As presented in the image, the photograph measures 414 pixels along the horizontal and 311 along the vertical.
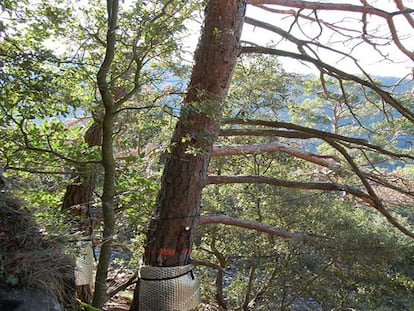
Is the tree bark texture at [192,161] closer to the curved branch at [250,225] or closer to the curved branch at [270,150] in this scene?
the curved branch at [250,225]

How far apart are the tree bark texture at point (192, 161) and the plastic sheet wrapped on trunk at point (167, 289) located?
0.27ft

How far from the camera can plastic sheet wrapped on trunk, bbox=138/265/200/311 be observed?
3.01 metres

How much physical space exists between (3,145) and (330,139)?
8.79ft

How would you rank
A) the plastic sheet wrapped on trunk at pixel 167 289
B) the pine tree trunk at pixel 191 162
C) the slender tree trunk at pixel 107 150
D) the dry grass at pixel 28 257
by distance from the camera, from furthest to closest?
1. the pine tree trunk at pixel 191 162
2. the plastic sheet wrapped on trunk at pixel 167 289
3. the slender tree trunk at pixel 107 150
4. the dry grass at pixel 28 257

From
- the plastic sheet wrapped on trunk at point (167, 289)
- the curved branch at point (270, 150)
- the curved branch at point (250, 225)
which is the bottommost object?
the plastic sheet wrapped on trunk at point (167, 289)

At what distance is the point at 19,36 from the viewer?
211 cm

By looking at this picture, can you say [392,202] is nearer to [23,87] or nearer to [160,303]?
[160,303]

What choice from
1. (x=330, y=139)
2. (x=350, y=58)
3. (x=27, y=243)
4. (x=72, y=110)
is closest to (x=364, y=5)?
(x=350, y=58)

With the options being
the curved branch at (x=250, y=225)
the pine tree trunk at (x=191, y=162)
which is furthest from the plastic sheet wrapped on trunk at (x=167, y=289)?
the curved branch at (x=250, y=225)

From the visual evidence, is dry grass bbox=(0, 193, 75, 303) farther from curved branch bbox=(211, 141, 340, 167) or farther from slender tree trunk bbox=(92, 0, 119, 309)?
curved branch bbox=(211, 141, 340, 167)

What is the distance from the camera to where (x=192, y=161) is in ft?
10.7

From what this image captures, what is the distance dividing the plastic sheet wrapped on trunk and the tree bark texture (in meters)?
0.08

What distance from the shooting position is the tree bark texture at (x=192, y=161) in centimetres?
320

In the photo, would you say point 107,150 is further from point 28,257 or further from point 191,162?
point 191,162
